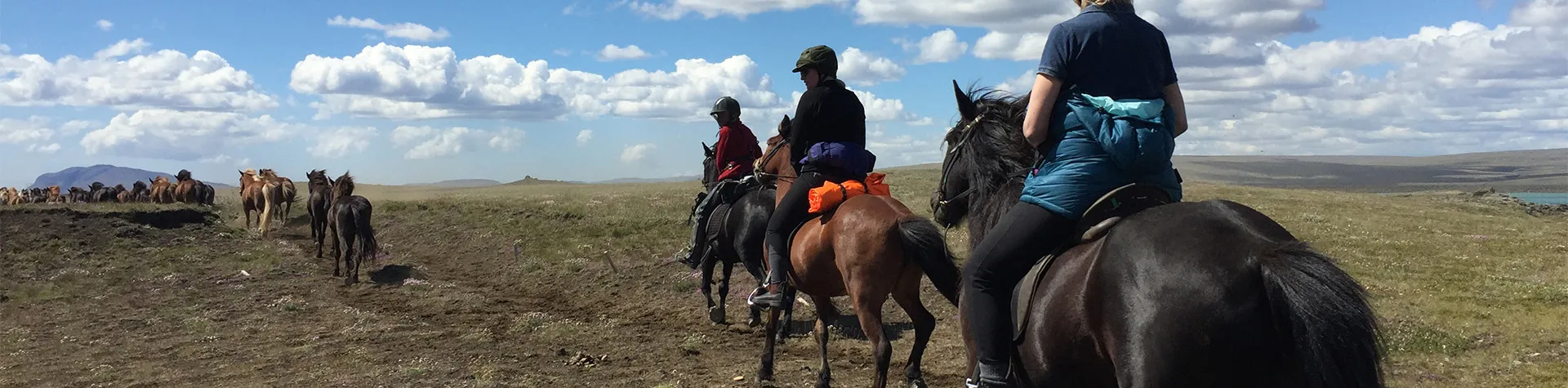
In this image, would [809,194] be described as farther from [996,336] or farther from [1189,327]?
[1189,327]

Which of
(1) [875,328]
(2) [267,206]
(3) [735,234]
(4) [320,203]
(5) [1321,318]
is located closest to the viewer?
(5) [1321,318]

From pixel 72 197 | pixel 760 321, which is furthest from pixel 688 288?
pixel 72 197

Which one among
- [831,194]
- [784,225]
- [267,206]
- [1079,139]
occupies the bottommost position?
[267,206]

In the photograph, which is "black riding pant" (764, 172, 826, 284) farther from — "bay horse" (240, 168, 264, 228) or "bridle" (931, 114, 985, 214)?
"bay horse" (240, 168, 264, 228)

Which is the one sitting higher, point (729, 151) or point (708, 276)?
point (729, 151)

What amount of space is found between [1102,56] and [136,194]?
167ft

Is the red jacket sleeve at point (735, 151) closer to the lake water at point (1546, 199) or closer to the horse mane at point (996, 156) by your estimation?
the horse mane at point (996, 156)

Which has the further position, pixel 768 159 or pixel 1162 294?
pixel 768 159

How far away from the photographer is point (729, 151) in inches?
475

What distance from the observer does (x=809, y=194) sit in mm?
8398

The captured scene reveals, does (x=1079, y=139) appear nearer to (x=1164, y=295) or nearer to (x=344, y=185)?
(x=1164, y=295)

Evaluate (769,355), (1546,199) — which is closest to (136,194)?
(769,355)

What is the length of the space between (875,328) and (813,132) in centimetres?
189

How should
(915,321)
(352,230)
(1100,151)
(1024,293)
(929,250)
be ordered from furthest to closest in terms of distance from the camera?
(352,230), (915,321), (929,250), (1024,293), (1100,151)
